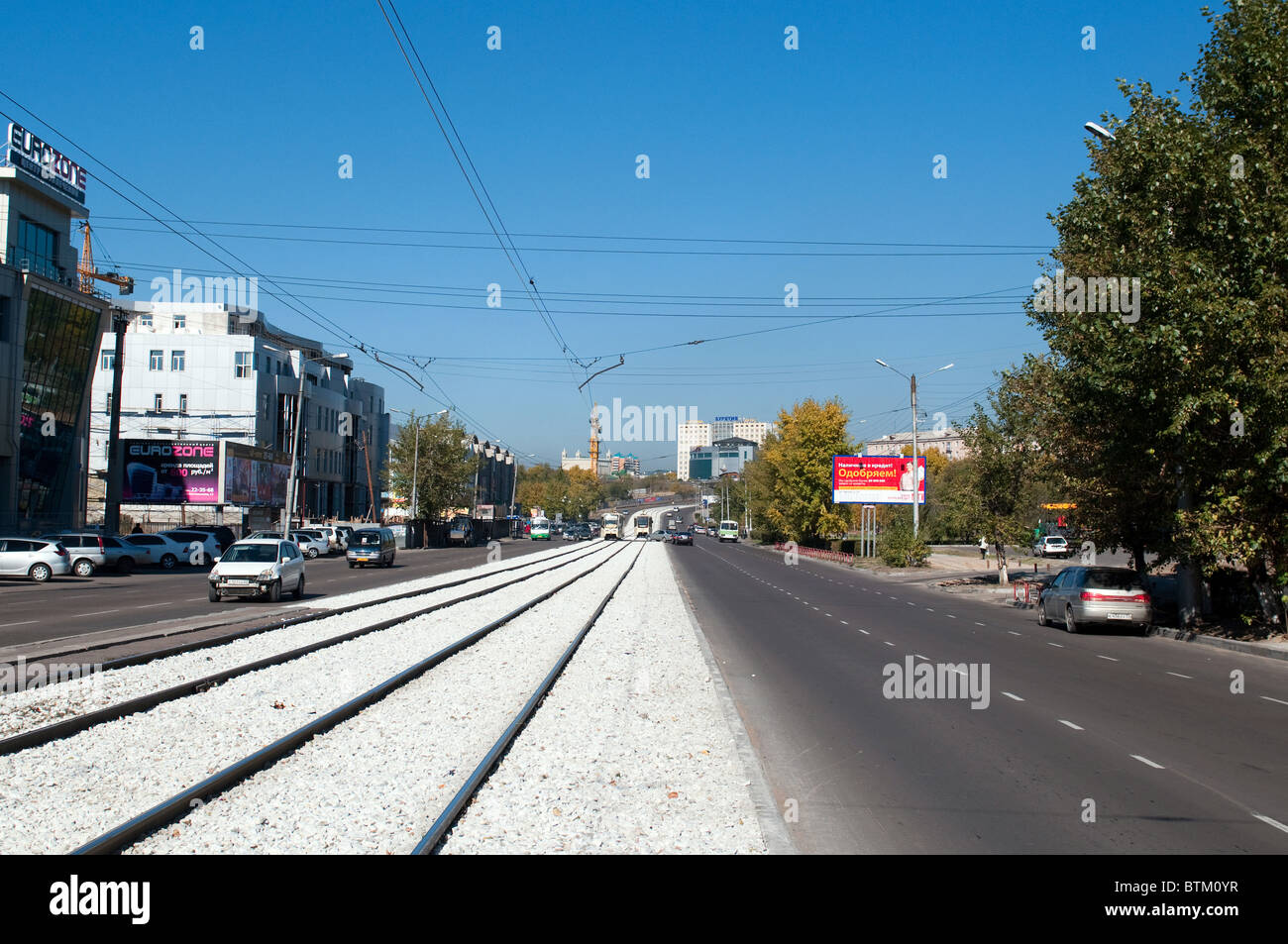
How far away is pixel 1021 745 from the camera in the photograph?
944 centimetres

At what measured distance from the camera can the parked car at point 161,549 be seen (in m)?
40.5

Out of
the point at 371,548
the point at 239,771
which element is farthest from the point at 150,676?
the point at 371,548

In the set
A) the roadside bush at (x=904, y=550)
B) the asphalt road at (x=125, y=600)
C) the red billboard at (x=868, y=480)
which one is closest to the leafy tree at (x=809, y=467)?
the red billboard at (x=868, y=480)

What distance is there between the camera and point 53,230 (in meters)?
50.5

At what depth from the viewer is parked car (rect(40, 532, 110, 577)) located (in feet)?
120

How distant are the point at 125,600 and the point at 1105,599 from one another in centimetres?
2407

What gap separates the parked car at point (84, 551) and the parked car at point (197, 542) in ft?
14.7

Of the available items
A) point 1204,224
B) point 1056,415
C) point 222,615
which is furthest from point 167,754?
point 1056,415

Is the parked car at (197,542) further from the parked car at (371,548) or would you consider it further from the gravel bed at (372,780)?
the gravel bed at (372,780)

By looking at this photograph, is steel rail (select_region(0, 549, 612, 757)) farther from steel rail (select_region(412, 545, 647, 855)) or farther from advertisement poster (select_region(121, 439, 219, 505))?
advertisement poster (select_region(121, 439, 219, 505))

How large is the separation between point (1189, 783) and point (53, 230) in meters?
56.8

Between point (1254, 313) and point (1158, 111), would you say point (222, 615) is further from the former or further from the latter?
point (1158, 111)

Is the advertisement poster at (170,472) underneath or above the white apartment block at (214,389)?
underneath

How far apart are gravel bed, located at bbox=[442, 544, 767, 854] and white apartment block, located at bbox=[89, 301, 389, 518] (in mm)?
66967
